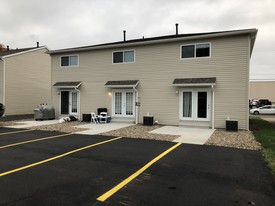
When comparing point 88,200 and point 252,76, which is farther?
point 252,76

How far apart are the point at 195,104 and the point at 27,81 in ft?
55.3

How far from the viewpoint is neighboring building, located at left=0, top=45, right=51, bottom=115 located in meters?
19.3

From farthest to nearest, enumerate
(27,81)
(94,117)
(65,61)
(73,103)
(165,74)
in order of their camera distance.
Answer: (27,81), (65,61), (73,103), (94,117), (165,74)

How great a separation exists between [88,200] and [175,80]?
34.7 ft

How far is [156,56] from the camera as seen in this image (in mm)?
14031

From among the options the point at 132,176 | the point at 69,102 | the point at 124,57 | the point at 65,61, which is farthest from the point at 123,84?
the point at 132,176

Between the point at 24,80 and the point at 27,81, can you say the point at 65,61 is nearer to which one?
the point at 24,80

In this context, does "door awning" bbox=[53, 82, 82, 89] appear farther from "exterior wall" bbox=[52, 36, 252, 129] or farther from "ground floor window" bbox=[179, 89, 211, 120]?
"ground floor window" bbox=[179, 89, 211, 120]

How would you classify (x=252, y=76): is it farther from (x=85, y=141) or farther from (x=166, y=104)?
(x=85, y=141)

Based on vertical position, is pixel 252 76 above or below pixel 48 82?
above

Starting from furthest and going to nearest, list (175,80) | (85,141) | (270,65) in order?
(270,65), (175,80), (85,141)

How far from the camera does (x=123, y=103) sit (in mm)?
15047

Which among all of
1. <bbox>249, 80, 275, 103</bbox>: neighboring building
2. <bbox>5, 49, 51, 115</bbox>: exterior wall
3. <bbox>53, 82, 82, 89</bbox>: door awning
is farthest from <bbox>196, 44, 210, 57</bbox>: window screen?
<bbox>249, 80, 275, 103</bbox>: neighboring building

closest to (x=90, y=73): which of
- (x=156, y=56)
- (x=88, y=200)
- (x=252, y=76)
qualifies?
(x=156, y=56)
